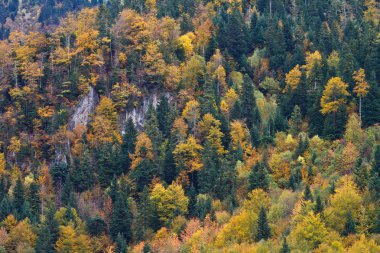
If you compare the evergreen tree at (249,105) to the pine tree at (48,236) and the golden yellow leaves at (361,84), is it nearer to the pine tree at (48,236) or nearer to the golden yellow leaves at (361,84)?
the golden yellow leaves at (361,84)

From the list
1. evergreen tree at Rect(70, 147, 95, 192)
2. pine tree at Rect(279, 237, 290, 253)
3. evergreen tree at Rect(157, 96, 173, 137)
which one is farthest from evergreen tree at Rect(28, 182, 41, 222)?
pine tree at Rect(279, 237, 290, 253)

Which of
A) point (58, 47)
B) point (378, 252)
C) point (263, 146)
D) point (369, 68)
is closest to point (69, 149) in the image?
point (58, 47)

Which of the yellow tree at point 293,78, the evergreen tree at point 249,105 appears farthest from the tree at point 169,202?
the yellow tree at point 293,78

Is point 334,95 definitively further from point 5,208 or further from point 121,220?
point 5,208

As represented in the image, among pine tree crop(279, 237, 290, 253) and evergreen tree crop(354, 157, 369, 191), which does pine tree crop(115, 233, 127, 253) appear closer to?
pine tree crop(279, 237, 290, 253)

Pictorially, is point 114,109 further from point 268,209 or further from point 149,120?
point 268,209
